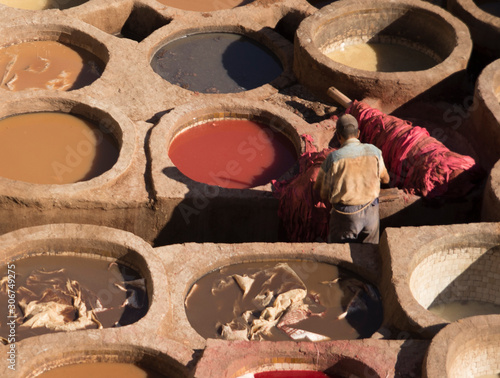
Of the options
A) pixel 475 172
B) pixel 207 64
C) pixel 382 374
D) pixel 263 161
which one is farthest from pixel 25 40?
pixel 382 374

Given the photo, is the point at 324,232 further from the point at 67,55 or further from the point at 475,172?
A: the point at 67,55

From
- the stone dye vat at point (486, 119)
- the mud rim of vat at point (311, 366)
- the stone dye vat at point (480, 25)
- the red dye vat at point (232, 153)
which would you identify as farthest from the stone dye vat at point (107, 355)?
the stone dye vat at point (480, 25)

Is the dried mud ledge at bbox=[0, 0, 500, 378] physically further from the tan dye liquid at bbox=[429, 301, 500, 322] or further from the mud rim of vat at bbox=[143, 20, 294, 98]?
the tan dye liquid at bbox=[429, 301, 500, 322]

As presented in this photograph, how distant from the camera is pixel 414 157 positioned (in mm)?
9609

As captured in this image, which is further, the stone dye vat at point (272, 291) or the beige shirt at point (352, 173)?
the beige shirt at point (352, 173)

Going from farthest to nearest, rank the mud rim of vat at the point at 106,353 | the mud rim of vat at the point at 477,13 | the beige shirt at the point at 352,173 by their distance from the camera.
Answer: the mud rim of vat at the point at 477,13, the beige shirt at the point at 352,173, the mud rim of vat at the point at 106,353

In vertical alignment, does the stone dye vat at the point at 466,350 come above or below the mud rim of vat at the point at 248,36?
below

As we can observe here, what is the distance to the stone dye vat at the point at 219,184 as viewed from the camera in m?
9.41

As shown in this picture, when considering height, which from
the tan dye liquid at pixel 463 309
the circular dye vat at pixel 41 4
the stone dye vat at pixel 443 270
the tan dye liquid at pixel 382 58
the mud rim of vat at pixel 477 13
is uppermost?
the circular dye vat at pixel 41 4

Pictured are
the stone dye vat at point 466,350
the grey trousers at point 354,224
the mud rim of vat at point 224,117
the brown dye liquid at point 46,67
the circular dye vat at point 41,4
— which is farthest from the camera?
the circular dye vat at point 41,4

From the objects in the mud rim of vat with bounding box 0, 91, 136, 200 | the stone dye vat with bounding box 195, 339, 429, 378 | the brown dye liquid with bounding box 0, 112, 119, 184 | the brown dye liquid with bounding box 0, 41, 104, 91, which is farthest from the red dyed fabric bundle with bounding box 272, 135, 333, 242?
the brown dye liquid with bounding box 0, 41, 104, 91

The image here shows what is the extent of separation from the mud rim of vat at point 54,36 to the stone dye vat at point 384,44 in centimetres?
271

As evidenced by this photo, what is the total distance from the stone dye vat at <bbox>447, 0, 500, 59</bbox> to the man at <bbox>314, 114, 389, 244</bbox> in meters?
4.30

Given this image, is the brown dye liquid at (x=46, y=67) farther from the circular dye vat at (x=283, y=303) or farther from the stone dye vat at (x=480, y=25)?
the stone dye vat at (x=480, y=25)
